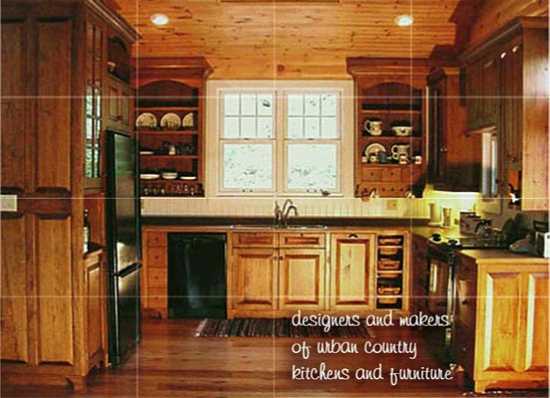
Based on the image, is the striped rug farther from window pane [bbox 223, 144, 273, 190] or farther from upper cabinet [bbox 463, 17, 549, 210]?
upper cabinet [bbox 463, 17, 549, 210]

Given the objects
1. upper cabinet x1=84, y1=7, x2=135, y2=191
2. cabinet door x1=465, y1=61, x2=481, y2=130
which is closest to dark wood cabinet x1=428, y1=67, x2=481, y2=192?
cabinet door x1=465, y1=61, x2=481, y2=130

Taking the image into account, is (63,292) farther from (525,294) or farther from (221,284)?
(525,294)

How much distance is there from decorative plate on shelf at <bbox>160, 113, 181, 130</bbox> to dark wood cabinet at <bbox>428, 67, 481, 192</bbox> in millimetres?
2119

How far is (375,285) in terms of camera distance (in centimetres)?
441

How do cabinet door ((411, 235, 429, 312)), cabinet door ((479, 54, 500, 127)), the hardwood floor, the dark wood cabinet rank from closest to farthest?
the hardwood floor → cabinet door ((479, 54, 500, 127)) → cabinet door ((411, 235, 429, 312)) → the dark wood cabinet

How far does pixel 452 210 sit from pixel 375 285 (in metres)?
0.83

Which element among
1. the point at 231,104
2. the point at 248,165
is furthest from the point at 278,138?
the point at 231,104

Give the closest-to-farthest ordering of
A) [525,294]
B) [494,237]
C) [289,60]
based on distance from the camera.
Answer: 1. [525,294]
2. [494,237]
3. [289,60]

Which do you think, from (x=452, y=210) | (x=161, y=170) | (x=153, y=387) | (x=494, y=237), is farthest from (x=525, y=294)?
(x=161, y=170)

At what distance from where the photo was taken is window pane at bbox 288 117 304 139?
15.6ft

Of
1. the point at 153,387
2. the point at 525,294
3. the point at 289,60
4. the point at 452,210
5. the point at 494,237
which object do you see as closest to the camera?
the point at 525,294

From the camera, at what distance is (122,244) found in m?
3.34

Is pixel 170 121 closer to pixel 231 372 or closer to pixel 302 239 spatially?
pixel 302 239

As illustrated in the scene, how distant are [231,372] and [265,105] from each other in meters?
2.34
